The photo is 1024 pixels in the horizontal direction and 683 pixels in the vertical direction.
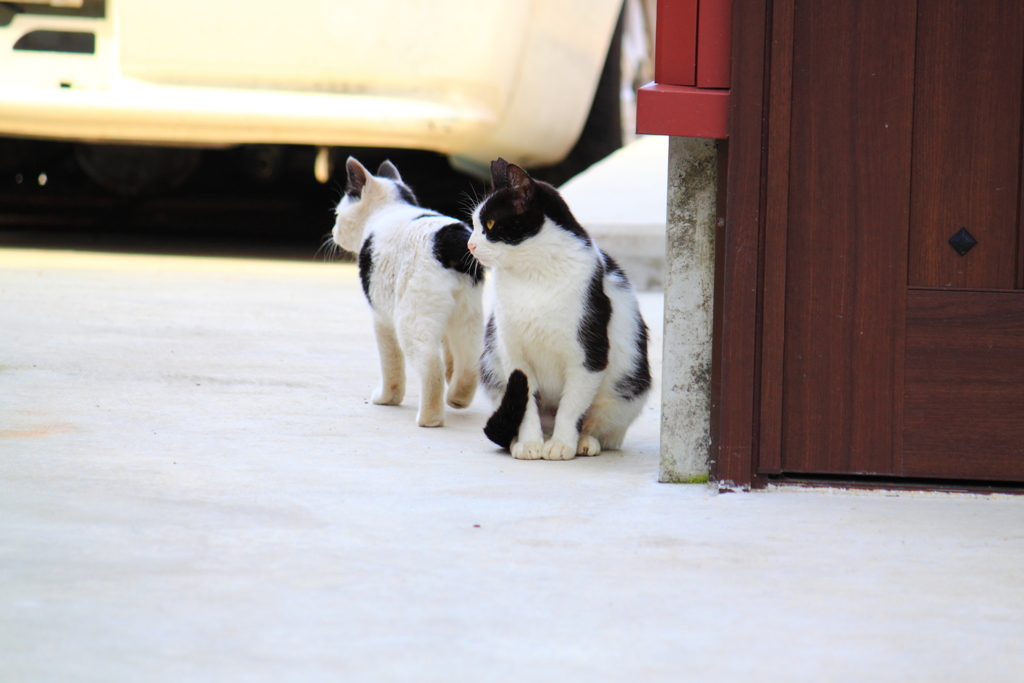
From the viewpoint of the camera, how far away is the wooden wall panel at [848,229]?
7.72 feet

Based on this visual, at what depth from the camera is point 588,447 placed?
2846 millimetres

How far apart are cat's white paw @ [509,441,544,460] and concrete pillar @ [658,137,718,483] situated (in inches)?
14.7

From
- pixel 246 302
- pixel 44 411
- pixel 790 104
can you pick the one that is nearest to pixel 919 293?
pixel 790 104

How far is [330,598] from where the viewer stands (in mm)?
1658

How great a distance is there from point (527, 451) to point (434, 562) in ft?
2.99

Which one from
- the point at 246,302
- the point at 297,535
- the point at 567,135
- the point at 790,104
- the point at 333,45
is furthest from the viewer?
the point at 567,135

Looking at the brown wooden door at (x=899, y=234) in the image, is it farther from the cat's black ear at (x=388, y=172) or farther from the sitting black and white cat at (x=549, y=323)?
the cat's black ear at (x=388, y=172)

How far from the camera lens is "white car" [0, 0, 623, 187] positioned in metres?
5.73

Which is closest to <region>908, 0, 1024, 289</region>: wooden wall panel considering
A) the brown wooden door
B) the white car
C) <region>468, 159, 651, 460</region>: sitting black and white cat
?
the brown wooden door

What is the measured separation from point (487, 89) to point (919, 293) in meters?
4.00

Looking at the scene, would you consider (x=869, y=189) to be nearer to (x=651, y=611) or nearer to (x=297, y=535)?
(x=651, y=611)

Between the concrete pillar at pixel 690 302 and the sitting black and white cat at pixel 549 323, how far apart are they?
28 centimetres

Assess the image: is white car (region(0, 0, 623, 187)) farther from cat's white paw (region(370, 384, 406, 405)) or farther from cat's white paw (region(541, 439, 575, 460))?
cat's white paw (region(541, 439, 575, 460))

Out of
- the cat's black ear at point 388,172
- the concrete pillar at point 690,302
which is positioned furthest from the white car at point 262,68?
the concrete pillar at point 690,302
